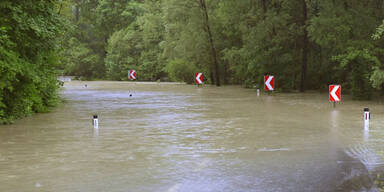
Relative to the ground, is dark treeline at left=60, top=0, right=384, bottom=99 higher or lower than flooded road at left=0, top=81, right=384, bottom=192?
higher

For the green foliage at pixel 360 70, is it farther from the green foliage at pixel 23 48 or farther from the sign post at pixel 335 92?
the green foliage at pixel 23 48

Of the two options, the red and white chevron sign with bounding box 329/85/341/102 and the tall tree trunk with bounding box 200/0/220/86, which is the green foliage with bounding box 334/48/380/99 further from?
the tall tree trunk with bounding box 200/0/220/86

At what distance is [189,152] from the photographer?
12.1m

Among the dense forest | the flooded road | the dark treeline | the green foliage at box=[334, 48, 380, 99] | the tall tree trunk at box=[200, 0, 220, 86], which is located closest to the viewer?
the flooded road

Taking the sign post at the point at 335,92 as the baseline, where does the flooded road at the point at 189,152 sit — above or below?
below

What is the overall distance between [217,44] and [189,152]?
40486 millimetres

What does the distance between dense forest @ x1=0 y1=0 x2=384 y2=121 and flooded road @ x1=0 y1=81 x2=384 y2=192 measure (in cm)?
236

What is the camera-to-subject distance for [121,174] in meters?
9.73

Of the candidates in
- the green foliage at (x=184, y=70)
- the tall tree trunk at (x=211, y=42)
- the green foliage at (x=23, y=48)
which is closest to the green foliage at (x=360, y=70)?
the green foliage at (x=23, y=48)

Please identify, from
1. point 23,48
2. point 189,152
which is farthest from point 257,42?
point 189,152

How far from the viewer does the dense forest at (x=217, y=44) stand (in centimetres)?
1850

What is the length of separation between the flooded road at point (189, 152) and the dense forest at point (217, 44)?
2358mm

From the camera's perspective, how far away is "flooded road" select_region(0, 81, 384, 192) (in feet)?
29.7

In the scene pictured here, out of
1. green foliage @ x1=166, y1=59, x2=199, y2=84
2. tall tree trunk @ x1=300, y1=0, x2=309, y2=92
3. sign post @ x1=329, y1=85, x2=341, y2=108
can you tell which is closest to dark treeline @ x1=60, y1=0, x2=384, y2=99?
tall tree trunk @ x1=300, y1=0, x2=309, y2=92
